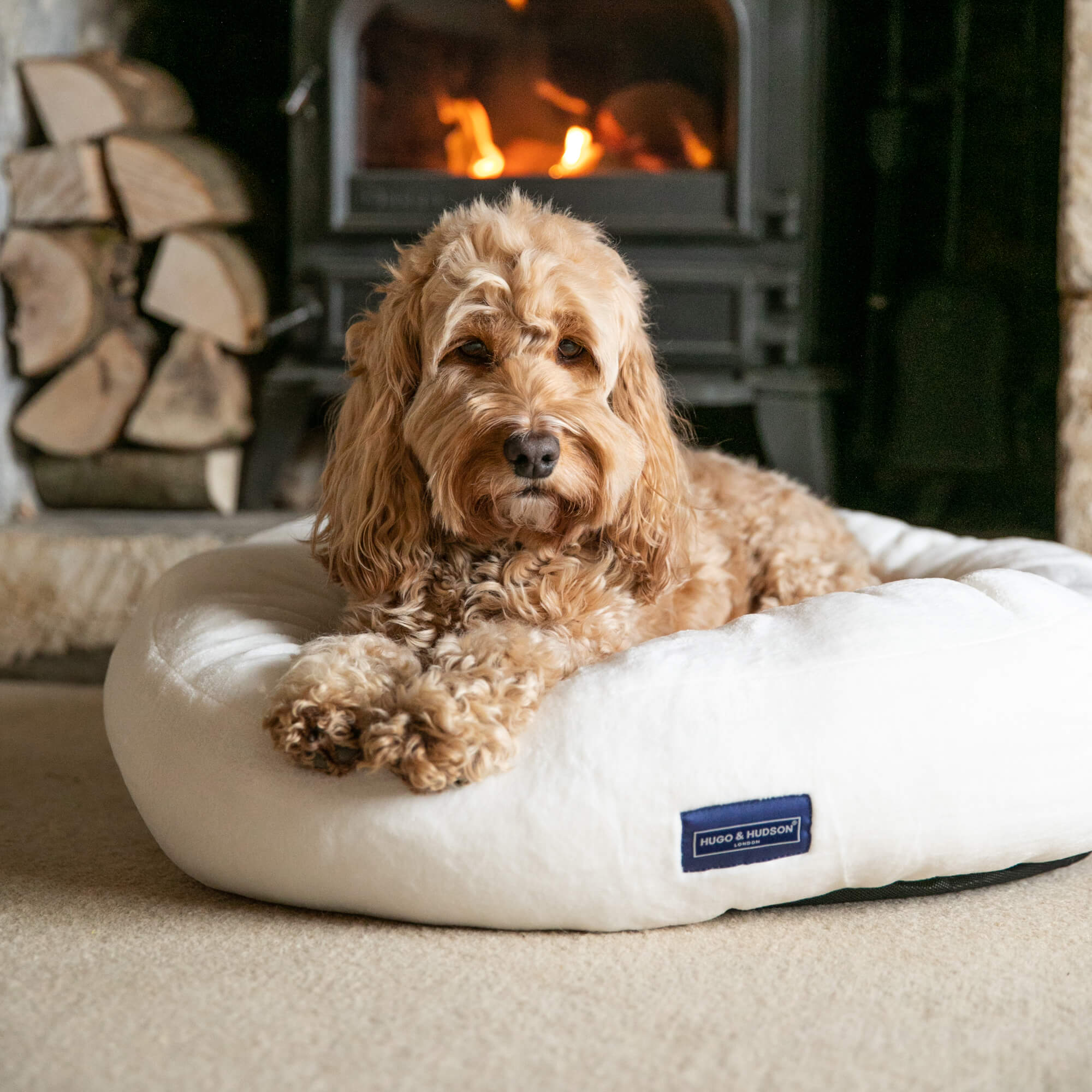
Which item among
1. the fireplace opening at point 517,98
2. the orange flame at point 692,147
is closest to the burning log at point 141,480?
the fireplace opening at point 517,98

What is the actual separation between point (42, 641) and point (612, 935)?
2.25 m

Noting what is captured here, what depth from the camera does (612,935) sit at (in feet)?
5.45

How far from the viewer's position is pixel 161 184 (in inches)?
138

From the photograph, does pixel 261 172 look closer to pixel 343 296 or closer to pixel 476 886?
pixel 343 296

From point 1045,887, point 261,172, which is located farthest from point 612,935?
point 261,172

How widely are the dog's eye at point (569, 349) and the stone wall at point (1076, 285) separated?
5.85ft

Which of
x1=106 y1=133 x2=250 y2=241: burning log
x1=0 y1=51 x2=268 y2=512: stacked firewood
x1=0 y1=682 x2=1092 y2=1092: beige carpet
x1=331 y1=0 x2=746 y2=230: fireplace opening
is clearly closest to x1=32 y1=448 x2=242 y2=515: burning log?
x1=0 y1=51 x2=268 y2=512: stacked firewood

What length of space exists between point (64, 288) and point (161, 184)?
45 cm

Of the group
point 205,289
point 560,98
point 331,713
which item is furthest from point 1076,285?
point 205,289

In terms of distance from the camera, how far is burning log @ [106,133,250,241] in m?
3.48

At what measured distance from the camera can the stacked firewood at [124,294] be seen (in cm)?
351

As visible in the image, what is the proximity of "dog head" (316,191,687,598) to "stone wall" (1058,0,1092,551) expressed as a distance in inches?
62.6

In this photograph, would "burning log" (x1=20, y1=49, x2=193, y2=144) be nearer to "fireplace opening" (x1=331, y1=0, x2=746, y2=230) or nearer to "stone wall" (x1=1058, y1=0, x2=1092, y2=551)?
"fireplace opening" (x1=331, y1=0, x2=746, y2=230)

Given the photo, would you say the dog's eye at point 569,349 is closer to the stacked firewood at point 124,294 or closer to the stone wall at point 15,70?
the stacked firewood at point 124,294
